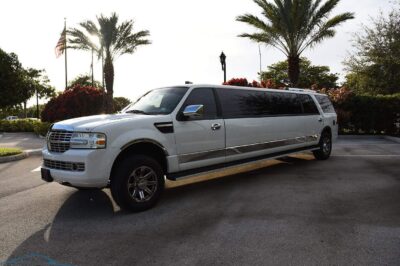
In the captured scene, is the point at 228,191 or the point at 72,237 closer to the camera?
the point at 72,237

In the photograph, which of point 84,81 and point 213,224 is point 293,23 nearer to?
point 213,224

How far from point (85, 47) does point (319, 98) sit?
720 inches

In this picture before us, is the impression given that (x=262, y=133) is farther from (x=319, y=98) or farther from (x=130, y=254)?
(x=130, y=254)

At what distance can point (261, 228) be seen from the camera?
4.49m

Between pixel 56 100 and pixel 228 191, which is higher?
pixel 56 100

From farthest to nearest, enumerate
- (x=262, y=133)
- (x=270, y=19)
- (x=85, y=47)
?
1. (x=85, y=47)
2. (x=270, y=19)
3. (x=262, y=133)

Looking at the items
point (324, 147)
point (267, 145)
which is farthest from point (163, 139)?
point (324, 147)

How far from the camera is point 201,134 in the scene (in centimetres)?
613

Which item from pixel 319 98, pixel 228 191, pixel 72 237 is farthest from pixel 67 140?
pixel 319 98

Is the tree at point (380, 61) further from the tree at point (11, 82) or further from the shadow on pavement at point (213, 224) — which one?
the tree at point (11, 82)

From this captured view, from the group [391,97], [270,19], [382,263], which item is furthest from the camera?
[270,19]

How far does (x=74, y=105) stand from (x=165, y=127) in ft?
55.2

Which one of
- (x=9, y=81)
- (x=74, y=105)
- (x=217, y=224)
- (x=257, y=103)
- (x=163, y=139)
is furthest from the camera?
(x=9, y=81)

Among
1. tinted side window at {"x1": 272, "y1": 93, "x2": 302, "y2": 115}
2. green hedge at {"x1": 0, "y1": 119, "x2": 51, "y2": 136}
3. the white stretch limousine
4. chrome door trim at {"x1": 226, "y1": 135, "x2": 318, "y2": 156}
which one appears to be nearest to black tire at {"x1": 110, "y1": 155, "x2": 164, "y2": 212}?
the white stretch limousine
